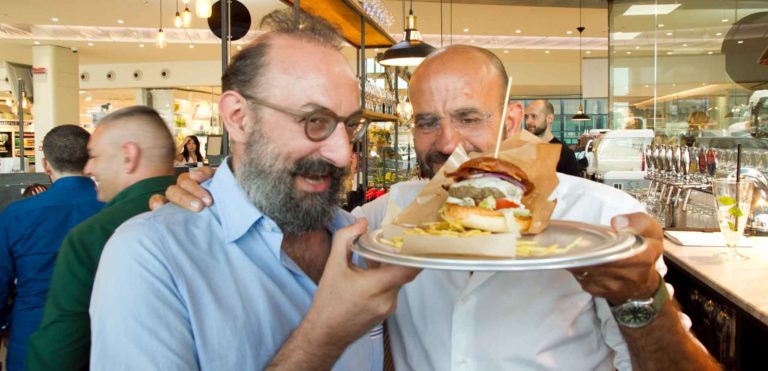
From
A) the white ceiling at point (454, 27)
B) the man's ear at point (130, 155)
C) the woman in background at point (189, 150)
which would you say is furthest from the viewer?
the woman in background at point (189, 150)

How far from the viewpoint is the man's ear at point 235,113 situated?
140 centimetres

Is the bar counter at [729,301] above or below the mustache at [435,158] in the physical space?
below

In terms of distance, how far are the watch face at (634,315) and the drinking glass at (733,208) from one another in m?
1.46

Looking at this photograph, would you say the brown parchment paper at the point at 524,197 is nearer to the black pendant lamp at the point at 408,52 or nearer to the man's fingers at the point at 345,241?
the man's fingers at the point at 345,241

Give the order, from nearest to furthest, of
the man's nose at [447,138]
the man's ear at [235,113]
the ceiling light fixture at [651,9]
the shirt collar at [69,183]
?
1. the man's ear at [235,113]
2. the man's nose at [447,138]
3. the shirt collar at [69,183]
4. the ceiling light fixture at [651,9]

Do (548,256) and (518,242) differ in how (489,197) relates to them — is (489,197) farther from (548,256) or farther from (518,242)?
(548,256)

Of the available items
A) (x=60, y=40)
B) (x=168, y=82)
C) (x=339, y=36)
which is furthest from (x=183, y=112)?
(x=339, y=36)

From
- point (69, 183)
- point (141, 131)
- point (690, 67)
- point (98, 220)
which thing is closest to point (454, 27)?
point (690, 67)

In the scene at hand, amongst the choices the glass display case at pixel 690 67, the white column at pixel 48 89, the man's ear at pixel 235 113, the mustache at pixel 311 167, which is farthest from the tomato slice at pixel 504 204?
the white column at pixel 48 89

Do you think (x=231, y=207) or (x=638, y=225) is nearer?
(x=638, y=225)

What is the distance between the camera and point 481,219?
1.11 metres

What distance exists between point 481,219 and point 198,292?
58 centimetres

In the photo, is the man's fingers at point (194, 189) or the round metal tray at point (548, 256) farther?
the man's fingers at point (194, 189)

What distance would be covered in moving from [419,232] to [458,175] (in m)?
0.35
